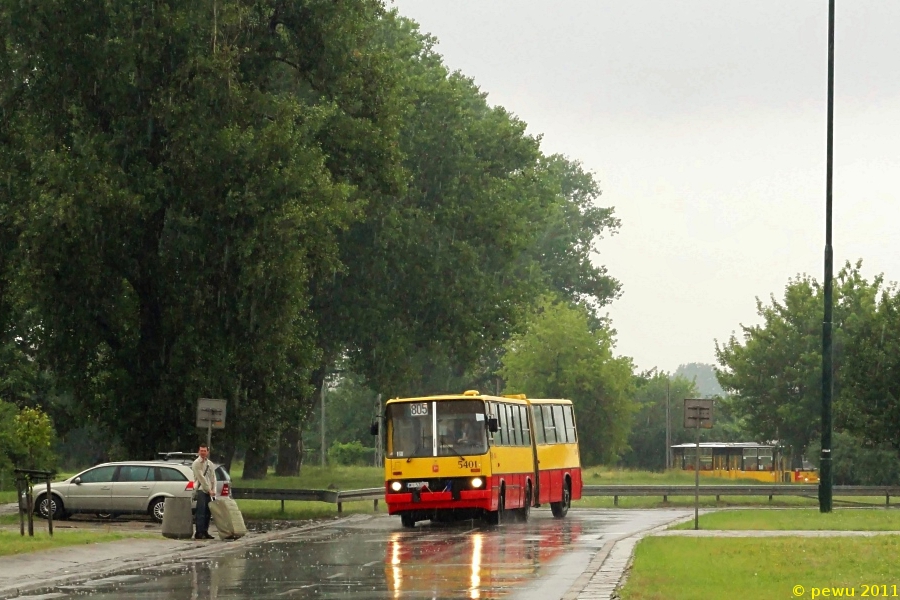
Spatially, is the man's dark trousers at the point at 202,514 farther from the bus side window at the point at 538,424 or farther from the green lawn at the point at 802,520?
the bus side window at the point at 538,424

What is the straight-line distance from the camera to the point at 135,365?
38812mm

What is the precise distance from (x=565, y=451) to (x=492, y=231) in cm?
1411

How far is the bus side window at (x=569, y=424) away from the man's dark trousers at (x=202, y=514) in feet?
54.3

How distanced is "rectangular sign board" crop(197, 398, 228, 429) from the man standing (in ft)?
9.26

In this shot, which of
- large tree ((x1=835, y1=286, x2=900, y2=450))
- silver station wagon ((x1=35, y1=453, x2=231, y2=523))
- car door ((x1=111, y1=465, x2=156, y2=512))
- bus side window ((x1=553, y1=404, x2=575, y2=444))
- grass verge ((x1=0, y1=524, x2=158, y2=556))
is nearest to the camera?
grass verge ((x1=0, y1=524, x2=158, y2=556))

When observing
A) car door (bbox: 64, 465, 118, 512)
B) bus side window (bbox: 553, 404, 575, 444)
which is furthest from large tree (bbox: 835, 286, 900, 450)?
car door (bbox: 64, 465, 118, 512)

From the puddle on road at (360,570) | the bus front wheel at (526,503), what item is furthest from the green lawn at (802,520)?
the bus front wheel at (526,503)

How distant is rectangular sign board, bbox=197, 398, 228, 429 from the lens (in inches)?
1319

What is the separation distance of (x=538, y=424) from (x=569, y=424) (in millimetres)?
4032

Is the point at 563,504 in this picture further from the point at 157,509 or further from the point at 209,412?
the point at 209,412

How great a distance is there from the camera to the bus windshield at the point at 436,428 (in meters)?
36.2

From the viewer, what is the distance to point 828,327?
38.0m

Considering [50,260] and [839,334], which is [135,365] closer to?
[50,260]

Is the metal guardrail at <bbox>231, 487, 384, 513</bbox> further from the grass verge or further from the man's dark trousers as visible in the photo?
the man's dark trousers
